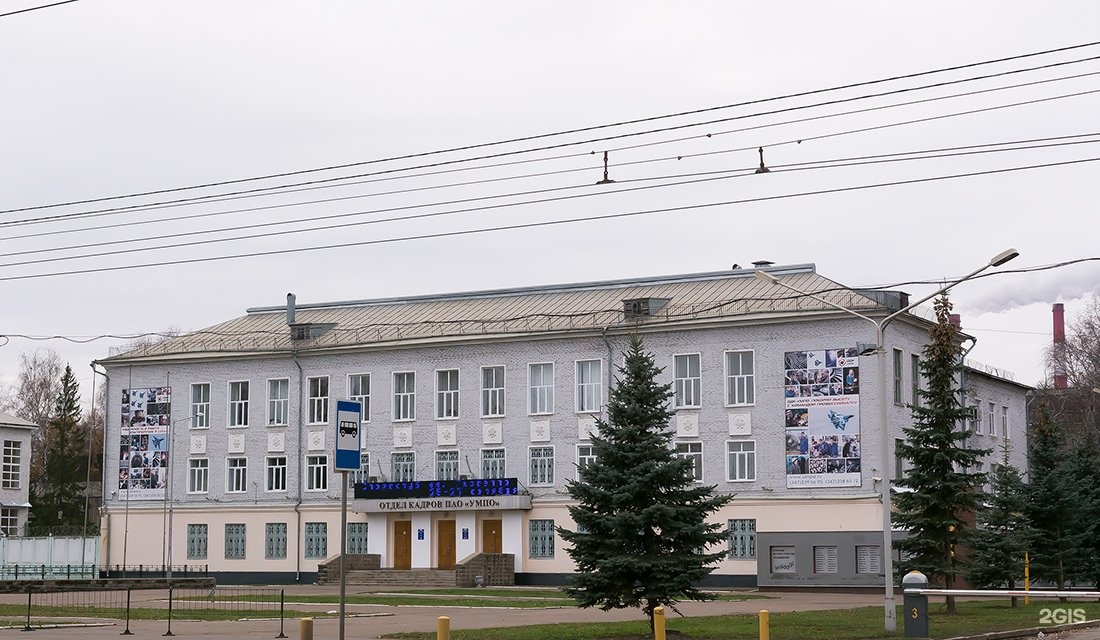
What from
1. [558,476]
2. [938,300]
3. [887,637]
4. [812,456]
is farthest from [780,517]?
[887,637]

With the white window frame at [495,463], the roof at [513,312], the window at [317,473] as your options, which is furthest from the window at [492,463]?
the window at [317,473]

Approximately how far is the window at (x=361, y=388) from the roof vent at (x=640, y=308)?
12.1 metres

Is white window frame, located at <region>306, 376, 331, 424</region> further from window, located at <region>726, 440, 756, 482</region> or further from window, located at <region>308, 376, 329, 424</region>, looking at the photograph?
window, located at <region>726, 440, 756, 482</region>

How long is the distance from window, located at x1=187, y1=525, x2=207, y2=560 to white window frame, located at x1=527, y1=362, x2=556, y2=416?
16.7m

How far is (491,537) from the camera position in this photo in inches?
2347

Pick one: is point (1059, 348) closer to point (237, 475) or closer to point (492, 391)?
point (492, 391)

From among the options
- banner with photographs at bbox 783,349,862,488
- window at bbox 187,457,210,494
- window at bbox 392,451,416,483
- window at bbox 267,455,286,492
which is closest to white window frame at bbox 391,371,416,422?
window at bbox 392,451,416,483

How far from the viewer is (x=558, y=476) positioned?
193 ft

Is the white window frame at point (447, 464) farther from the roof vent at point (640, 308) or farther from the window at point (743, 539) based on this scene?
the window at point (743, 539)

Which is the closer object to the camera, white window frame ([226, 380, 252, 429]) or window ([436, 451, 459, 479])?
window ([436, 451, 459, 479])

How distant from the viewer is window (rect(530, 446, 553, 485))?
5916 cm

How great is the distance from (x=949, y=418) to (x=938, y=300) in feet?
12.4

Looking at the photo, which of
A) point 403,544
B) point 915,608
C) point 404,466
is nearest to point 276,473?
point 404,466

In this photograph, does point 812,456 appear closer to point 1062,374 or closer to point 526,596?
point 526,596
